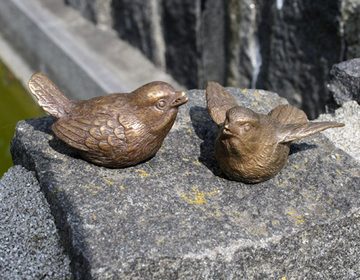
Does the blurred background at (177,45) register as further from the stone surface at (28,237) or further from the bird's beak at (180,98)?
the stone surface at (28,237)

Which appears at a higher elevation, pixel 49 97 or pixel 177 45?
pixel 49 97

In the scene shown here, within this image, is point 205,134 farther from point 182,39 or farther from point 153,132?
point 182,39

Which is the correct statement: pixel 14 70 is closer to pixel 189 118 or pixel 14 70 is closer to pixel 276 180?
pixel 189 118

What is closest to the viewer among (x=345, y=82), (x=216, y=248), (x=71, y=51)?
(x=216, y=248)

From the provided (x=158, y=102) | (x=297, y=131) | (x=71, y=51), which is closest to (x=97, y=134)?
(x=158, y=102)

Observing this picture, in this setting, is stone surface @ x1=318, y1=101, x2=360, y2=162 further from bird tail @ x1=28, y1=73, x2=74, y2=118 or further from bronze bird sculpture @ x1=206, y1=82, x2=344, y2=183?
bird tail @ x1=28, y1=73, x2=74, y2=118

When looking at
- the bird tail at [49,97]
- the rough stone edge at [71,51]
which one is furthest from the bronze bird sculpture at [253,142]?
the rough stone edge at [71,51]

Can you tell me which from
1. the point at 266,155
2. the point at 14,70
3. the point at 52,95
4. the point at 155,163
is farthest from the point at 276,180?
the point at 14,70
